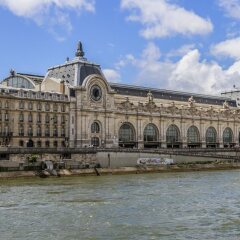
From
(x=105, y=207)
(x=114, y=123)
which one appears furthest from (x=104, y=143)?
(x=105, y=207)

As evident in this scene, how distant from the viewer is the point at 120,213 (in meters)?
39.2

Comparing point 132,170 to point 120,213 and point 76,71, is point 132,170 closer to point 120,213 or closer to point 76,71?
point 76,71

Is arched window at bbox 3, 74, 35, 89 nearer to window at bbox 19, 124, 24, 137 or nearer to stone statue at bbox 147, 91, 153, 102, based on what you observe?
window at bbox 19, 124, 24, 137

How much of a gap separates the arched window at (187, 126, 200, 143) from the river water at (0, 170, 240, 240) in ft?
255

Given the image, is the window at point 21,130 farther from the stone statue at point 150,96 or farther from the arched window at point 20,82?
the stone statue at point 150,96

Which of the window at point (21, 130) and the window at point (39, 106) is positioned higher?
the window at point (39, 106)

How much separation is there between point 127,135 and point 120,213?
81894 millimetres

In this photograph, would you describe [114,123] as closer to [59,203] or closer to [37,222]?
[59,203]

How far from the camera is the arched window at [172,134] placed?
12988cm

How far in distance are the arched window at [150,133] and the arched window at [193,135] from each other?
11.8 meters

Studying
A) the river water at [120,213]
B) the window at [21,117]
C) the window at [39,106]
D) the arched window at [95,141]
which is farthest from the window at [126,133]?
the river water at [120,213]

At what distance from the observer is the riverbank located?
7672cm

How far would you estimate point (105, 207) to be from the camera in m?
42.2

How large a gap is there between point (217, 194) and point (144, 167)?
40.7 m
